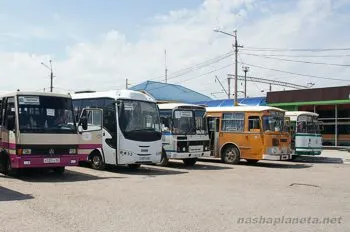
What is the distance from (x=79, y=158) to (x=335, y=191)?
754 cm

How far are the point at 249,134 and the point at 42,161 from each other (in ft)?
33.6

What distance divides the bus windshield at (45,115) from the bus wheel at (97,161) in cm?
285

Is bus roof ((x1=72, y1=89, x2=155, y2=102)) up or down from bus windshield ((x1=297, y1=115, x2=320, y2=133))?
up

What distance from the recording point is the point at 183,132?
65.1 feet

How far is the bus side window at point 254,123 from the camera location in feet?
70.8

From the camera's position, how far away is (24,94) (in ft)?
48.4

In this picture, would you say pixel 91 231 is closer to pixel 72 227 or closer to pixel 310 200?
pixel 72 227

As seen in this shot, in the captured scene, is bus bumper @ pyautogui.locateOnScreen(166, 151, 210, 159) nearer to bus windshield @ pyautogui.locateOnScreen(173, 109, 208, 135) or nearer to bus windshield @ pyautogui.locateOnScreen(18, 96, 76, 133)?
bus windshield @ pyautogui.locateOnScreen(173, 109, 208, 135)

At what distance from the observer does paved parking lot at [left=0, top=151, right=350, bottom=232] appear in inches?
332

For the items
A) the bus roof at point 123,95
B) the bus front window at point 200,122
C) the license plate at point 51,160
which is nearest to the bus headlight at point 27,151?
the license plate at point 51,160

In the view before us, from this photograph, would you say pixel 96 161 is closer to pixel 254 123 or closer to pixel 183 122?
pixel 183 122

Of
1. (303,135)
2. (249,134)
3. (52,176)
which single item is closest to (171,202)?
(52,176)

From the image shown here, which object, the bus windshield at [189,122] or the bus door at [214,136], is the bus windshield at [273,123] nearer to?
the bus door at [214,136]

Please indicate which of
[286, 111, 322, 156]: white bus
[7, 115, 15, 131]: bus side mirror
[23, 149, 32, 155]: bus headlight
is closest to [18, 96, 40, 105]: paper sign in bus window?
[7, 115, 15, 131]: bus side mirror
